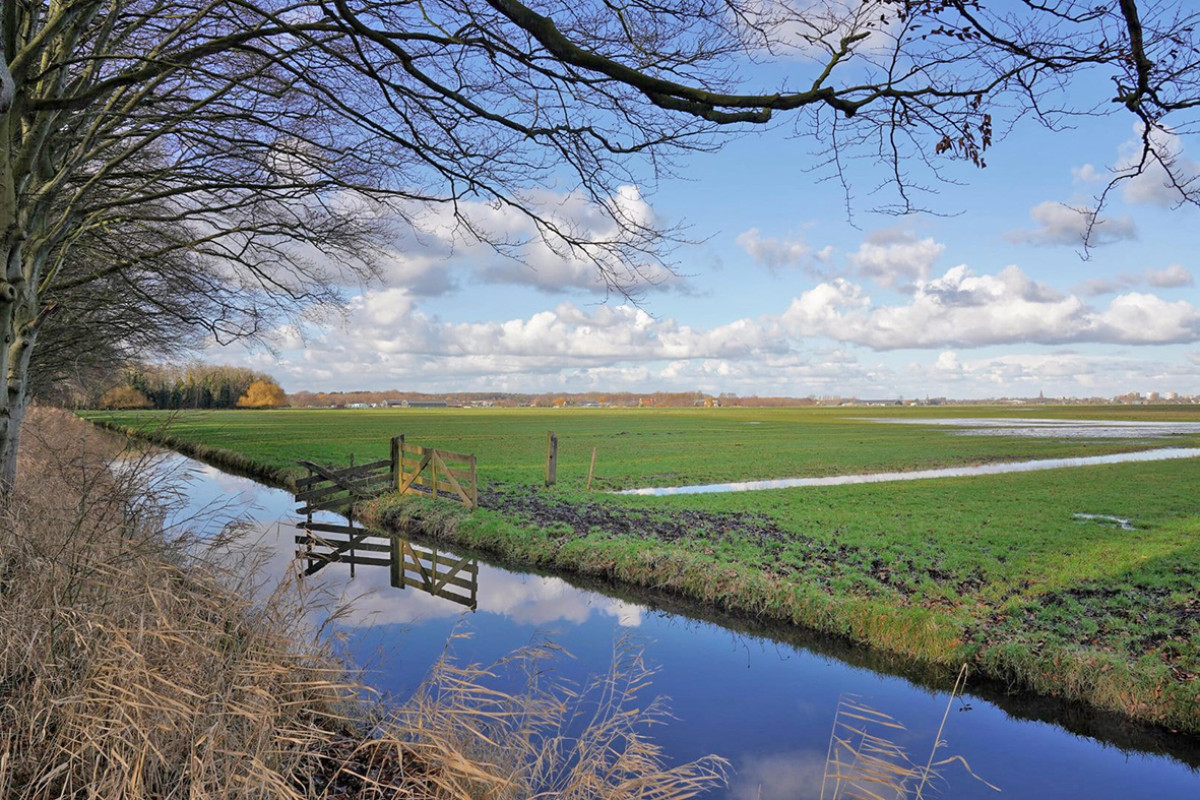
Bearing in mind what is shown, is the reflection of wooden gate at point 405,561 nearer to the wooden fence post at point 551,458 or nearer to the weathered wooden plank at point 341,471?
the weathered wooden plank at point 341,471

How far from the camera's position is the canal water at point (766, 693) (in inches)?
268

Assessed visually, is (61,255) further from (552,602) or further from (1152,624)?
(1152,624)

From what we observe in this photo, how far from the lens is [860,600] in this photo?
10.7 meters

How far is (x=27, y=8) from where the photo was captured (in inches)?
275

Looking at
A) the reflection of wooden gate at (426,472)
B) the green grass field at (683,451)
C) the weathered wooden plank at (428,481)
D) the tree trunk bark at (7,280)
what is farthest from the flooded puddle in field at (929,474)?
the tree trunk bark at (7,280)

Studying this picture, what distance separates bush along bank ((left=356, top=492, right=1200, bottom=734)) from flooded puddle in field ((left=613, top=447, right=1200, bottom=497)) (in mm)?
7087

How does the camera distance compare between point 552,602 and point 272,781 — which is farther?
point 552,602

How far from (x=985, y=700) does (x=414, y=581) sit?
1016 centimetres

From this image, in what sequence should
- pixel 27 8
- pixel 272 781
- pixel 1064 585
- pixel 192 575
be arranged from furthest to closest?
pixel 1064 585, pixel 27 8, pixel 192 575, pixel 272 781

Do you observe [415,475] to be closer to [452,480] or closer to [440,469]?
[440,469]

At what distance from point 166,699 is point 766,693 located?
684cm

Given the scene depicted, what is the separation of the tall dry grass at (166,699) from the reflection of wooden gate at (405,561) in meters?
6.76

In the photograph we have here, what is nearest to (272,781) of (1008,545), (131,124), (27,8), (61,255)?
(27,8)

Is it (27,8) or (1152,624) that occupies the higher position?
(27,8)
